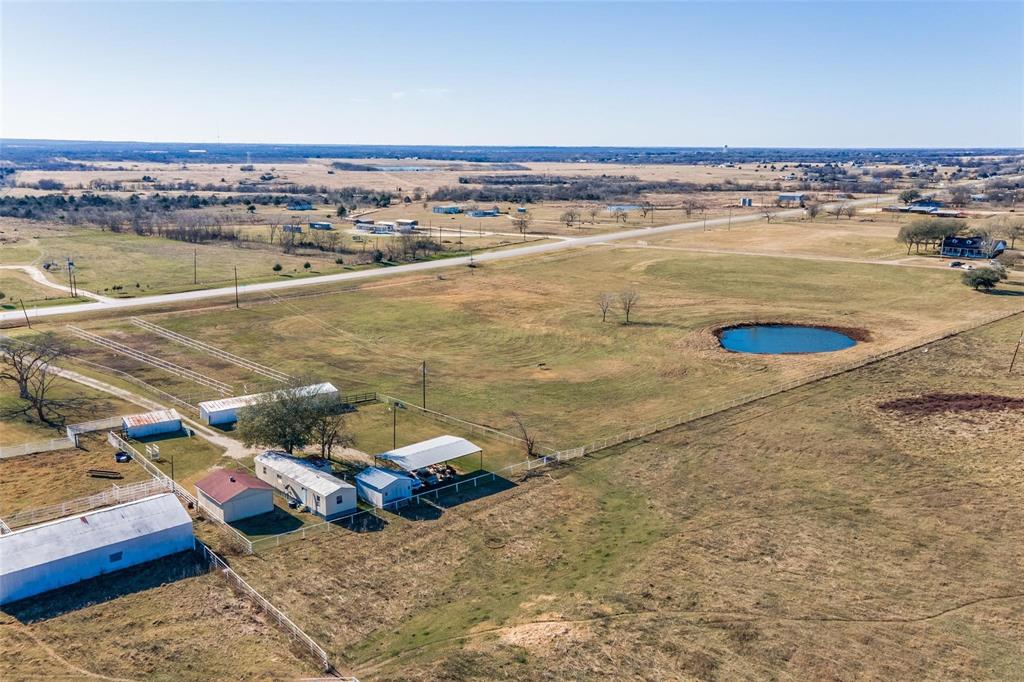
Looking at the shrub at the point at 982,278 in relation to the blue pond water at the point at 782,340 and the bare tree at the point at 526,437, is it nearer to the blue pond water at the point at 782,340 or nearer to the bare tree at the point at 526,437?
the blue pond water at the point at 782,340

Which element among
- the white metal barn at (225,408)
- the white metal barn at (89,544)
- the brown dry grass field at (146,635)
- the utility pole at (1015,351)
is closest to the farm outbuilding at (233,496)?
the white metal barn at (89,544)

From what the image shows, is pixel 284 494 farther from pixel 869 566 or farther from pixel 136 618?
pixel 869 566

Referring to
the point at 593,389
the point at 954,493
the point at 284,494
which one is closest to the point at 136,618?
the point at 284,494

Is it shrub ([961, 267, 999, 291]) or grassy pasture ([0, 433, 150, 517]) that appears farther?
shrub ([961, 267, 999, 291])

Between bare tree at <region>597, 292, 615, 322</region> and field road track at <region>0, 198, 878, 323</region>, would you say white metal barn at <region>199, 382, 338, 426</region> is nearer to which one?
field road track at <region>0, 198, 878, 323</region>

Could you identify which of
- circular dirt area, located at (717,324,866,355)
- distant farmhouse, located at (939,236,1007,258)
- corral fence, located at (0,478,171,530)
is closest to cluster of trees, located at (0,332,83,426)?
corral fence, located at (0,478,171,530)
